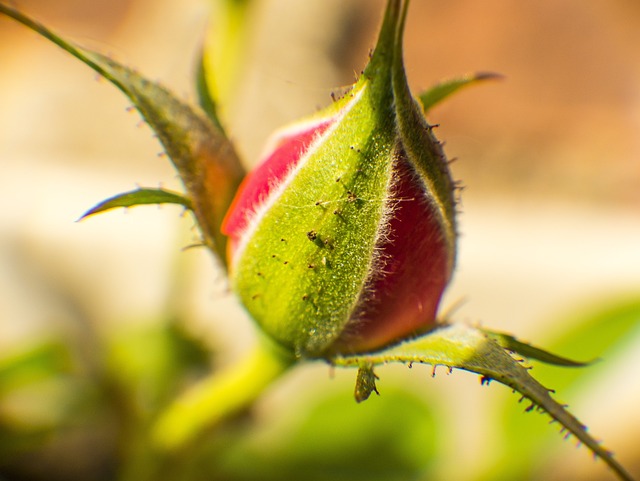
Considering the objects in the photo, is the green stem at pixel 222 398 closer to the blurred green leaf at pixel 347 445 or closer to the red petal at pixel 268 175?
the red petal at pixel 268 175

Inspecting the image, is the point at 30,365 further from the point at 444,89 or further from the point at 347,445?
the point at 444,89

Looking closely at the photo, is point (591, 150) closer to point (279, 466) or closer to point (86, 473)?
point (279, 466)

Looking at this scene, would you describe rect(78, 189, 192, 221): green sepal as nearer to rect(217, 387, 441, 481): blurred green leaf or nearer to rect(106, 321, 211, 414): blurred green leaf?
rect(106, 321, 211, 414): blurred green leaf

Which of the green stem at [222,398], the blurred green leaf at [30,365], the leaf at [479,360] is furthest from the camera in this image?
the blurred green leaf at [30,365]

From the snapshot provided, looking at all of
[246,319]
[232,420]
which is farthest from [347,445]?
[246,319]

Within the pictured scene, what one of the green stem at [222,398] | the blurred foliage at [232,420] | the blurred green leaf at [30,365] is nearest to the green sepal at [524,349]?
the green stem at [222,398]

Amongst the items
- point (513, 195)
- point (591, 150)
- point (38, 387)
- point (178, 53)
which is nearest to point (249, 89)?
point (178, 53)
